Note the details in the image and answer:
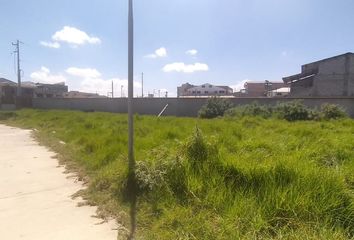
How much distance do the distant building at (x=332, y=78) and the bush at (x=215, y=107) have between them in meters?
17.7

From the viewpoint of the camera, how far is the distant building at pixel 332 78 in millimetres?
34000

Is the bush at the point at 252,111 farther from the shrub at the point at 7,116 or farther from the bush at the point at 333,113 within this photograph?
the shrub at the point at 7,116

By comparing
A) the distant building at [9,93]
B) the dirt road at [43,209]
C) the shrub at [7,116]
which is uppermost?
the distant building at [9,93]

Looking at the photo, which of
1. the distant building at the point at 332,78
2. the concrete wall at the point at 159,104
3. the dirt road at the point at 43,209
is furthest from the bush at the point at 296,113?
the distant building at the point at 332,78

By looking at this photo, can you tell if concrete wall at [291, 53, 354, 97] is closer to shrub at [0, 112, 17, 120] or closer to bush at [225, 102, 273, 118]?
bush at [225, 102, 273, 118]

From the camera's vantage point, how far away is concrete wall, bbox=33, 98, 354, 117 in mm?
19209

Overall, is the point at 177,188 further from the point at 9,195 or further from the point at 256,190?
the point at 9,195

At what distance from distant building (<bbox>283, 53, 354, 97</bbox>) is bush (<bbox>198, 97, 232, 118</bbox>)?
17728 mm

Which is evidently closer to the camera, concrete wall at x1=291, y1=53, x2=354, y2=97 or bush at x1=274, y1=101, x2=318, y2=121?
bush at x1=274, y1=101, x2=318, y2=121

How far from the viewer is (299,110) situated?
1739 cm

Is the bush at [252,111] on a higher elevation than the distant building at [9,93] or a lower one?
lower

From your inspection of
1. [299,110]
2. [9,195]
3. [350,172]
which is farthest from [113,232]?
[299,110]

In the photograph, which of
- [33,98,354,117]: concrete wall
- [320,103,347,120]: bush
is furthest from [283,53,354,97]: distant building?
[320,103,347,120]: bush

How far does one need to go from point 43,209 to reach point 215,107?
1720cm
